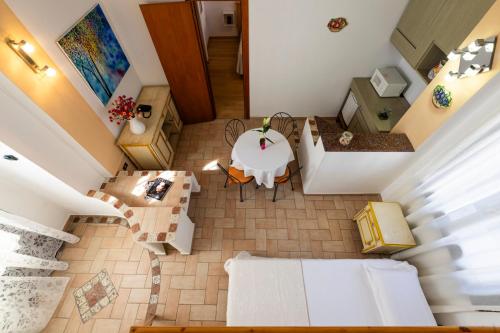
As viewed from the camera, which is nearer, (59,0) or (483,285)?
(483,285)

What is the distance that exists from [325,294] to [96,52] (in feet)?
11.7

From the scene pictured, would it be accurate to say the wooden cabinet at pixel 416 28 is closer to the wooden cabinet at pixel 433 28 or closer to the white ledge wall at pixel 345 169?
the wooden cabinet at pixel 433 28

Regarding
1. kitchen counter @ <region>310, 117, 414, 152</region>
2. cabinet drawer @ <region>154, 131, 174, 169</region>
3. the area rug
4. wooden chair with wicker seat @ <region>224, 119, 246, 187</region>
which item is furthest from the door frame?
the area rug

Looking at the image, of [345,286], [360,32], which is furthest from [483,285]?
[360,32]

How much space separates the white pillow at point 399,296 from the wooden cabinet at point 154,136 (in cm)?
291

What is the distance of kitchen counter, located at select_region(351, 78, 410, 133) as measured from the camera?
303 centimetres

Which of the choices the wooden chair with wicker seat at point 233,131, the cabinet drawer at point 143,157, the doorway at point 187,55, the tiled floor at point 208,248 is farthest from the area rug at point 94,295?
the doorway at point 187,55

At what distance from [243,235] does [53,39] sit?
2885mm

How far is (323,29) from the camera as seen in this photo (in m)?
3.02

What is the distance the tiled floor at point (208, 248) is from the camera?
2527 mm

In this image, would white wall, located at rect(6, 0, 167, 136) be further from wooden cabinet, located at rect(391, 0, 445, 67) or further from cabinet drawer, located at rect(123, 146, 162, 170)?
wooden cabinet, located at rect(391, 0, 445, 67)

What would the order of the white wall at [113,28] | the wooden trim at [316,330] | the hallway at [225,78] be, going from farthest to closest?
the hallway at [225,78] < the white wall at [113,28] < the wooden trim at [316,330]

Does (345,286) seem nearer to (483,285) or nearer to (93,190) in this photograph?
(483,285)

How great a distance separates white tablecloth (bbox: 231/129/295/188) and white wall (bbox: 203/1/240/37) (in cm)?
433
